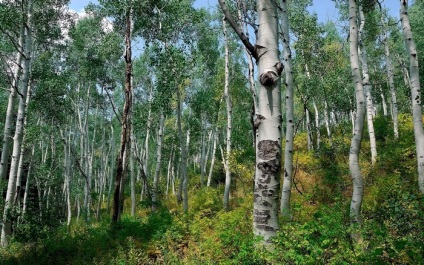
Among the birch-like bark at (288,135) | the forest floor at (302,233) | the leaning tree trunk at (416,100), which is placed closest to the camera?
the forest floor at (302,233)

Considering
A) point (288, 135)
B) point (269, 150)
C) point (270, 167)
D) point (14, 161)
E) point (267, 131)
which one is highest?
point (288, 135)

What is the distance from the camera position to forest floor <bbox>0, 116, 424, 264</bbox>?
3.15 metres

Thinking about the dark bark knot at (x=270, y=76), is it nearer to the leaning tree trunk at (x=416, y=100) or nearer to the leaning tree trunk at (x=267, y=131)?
the leaning tree trunk at (x=267, y=131)

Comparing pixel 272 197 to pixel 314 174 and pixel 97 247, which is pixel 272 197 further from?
pixel 314 174

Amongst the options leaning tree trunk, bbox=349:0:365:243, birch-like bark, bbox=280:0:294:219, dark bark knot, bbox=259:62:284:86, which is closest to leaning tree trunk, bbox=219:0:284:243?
dark bark knot, bbox=259:62:284:86

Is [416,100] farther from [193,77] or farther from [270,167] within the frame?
[193,77]

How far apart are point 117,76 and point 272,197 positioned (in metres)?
20.9

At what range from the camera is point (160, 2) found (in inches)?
535

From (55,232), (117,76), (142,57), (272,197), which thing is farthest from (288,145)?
(142,57)

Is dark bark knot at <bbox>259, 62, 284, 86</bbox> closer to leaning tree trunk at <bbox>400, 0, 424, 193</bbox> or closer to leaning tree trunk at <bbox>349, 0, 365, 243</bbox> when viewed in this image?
leaning tree trunk at <bbox>349, 0, 365, 243</bbox>

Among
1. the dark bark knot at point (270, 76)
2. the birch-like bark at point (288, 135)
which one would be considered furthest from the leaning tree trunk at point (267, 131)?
the birch-like bark at point (288, 135)

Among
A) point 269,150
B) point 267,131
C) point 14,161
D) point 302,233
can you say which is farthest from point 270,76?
point 14,161

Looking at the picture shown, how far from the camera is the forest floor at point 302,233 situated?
3154 mm

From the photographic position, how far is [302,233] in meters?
3.38
